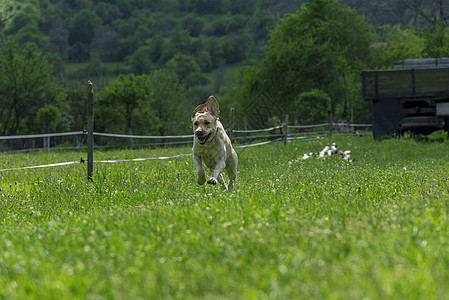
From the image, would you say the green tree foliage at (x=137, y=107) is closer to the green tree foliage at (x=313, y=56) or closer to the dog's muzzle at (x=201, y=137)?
the green tree foliage at (x=313, y=56)

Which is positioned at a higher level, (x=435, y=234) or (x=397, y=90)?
(x=397, y=90)

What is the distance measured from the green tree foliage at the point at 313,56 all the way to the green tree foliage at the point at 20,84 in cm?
2094

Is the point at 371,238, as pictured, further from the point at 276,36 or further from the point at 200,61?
the point at 200,61

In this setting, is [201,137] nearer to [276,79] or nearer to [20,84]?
[276,79]

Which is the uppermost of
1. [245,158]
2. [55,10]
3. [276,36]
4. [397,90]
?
[55,10]

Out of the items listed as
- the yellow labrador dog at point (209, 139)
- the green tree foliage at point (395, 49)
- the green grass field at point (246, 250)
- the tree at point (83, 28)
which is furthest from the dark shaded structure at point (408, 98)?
the tree at point (83, 28)

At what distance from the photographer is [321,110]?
1484 inches

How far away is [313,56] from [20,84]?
29276 millimetres

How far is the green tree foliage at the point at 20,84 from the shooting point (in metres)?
45.1

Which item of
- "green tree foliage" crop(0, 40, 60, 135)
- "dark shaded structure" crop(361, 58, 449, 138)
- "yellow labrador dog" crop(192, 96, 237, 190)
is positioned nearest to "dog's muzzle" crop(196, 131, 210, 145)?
"yellow labrador dog" crop(192, 96, 237, 190)

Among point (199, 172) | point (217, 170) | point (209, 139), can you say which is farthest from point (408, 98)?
point (199, 172)

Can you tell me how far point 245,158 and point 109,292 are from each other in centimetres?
1254

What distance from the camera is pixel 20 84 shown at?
4634cm

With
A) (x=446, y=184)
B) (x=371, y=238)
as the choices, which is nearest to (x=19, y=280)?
(x=371, y=238)
